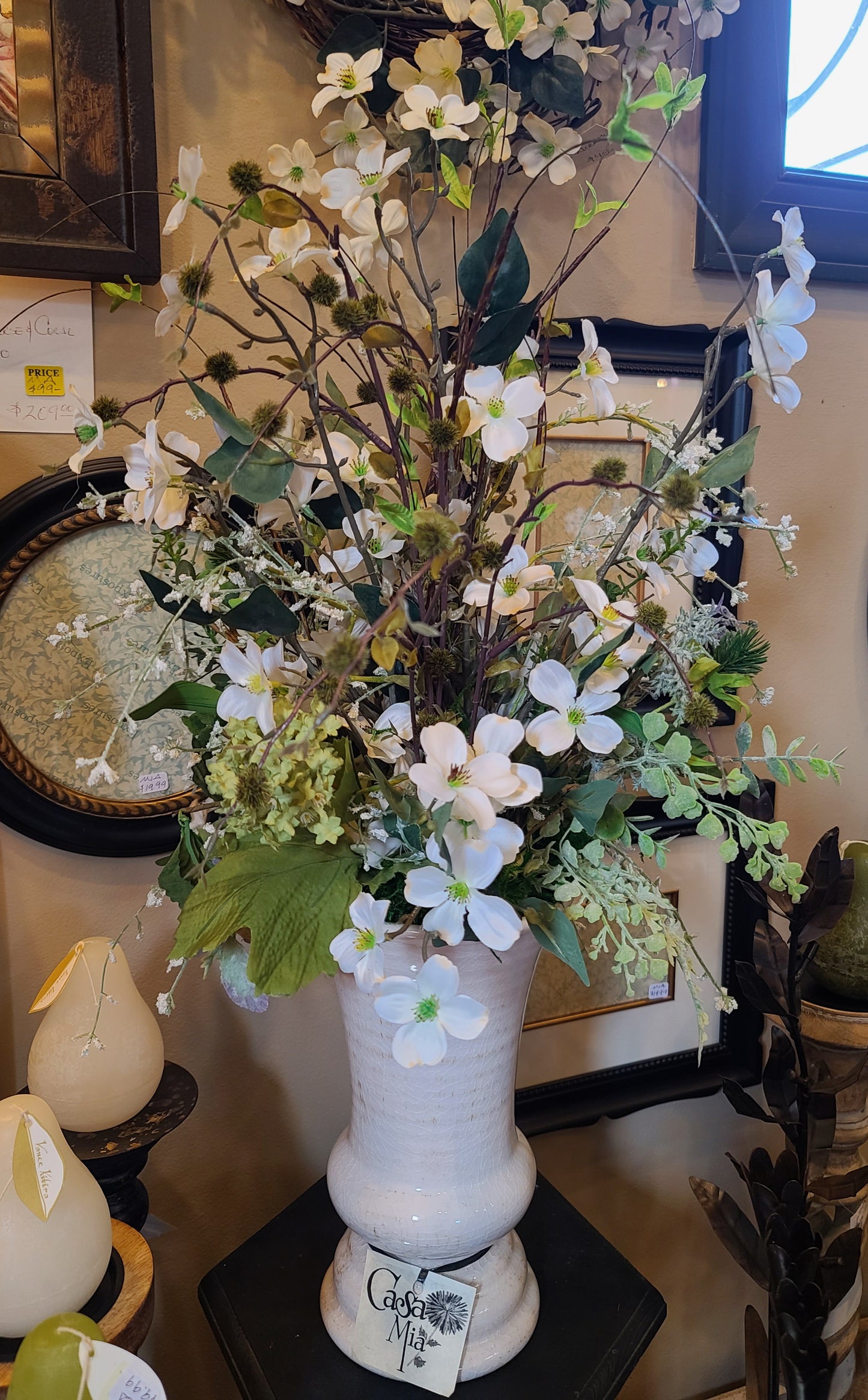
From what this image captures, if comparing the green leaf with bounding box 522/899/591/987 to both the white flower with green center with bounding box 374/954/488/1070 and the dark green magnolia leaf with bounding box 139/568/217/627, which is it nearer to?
the white flower with green center with bounding box 374/954/488/1070

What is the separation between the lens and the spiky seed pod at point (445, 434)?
534mm

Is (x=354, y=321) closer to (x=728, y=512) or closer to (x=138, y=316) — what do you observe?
(x=728, y=512)

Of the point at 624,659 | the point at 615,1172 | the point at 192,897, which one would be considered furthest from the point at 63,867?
the point at 615,1172

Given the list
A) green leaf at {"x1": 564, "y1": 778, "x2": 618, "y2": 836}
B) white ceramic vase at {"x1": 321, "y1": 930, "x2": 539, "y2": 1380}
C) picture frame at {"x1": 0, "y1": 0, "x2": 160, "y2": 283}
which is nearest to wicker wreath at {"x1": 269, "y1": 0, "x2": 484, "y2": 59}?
picture frame at {"x1": 0, "y1": 0, "x2": 160, "y2": 283}

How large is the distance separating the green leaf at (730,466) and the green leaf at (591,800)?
0.67ft

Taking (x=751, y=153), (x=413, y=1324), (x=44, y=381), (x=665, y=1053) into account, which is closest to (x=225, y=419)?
(x=44, y=381)

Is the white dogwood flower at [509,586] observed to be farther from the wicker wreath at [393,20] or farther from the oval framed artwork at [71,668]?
the wicker wreath at [393,20]

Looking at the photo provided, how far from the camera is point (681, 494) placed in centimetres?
50

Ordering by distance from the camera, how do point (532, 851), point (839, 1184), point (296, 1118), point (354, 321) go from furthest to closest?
1. point (296, 1118)
2. point (839, 1184)
3. point (532, 851)
4. point (354, 321)

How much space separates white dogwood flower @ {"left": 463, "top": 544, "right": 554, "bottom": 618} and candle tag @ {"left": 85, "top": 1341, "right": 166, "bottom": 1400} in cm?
49

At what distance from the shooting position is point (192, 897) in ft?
2.01

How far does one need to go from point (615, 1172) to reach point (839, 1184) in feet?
1.29

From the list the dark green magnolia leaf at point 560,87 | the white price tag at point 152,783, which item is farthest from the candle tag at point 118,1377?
the dark green magnolia leaf at point 560,87

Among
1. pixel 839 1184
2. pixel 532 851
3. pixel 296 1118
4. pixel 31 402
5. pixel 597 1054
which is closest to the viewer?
pixel 532 851
